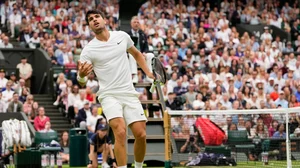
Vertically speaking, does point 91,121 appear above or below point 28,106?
below

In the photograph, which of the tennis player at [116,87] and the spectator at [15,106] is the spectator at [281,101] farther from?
the tennis player at [116,87]

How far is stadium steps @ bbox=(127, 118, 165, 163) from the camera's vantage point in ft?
56.2

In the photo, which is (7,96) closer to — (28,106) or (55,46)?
(28,106)

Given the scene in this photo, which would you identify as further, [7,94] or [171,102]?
[171,102]

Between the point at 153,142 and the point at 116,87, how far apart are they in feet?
22.5

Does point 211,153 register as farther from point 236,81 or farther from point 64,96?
point 236,81

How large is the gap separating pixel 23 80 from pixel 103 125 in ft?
18.4

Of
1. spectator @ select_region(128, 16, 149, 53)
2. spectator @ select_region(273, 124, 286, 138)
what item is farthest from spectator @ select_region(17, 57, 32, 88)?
spectator @ select_region(273, 124, 286, 138)

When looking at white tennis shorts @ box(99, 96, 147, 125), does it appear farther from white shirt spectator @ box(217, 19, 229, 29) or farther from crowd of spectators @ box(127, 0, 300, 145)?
white shirt spectator @ box(217, 19, 229, 29)

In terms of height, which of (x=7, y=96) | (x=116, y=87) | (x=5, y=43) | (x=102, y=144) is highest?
(x=5, y=43)

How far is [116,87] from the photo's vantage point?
1070 centimetres

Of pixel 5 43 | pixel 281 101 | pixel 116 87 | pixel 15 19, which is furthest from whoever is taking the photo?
pixel 15 19

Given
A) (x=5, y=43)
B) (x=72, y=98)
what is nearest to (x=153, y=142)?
(x=72, y=98)

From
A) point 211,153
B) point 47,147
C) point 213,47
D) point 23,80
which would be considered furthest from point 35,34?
point 211,153
